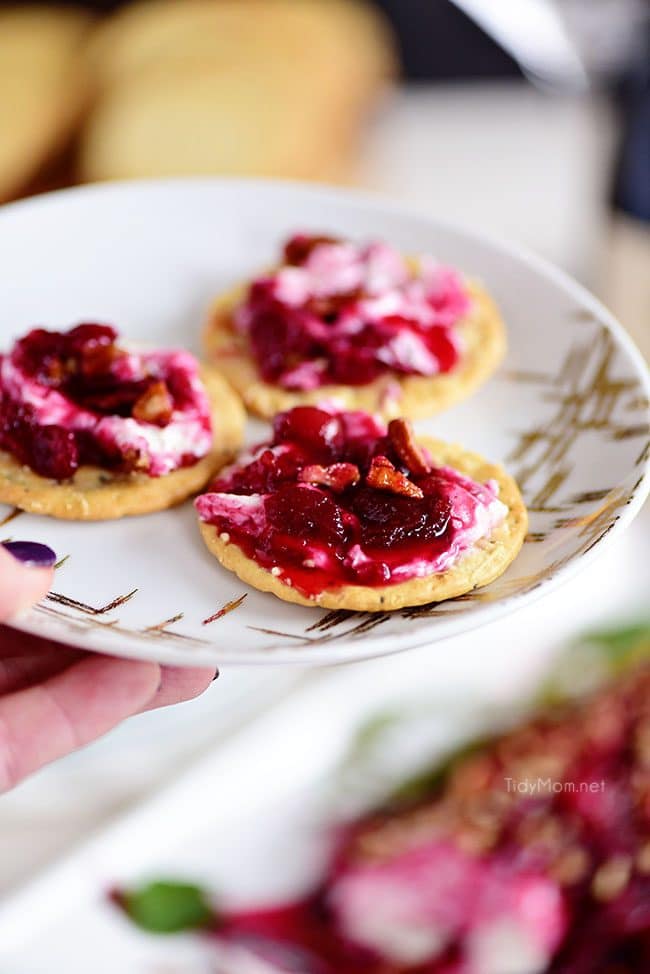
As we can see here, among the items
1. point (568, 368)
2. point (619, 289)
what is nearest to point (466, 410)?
point (568, 368)

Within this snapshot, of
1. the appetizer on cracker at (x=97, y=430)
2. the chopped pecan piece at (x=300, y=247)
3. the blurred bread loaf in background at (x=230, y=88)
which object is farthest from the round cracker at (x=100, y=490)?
the blurred bread loaf in background at (x=230, y=88)

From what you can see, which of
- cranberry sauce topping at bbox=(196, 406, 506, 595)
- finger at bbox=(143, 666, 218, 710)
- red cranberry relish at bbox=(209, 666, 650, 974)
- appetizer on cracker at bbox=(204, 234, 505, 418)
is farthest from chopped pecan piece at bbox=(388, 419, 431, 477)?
red cranberry relish at bbox=(209, 666, 650, 974)

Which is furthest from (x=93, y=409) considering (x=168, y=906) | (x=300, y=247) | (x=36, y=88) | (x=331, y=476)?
(x=36, y=88)

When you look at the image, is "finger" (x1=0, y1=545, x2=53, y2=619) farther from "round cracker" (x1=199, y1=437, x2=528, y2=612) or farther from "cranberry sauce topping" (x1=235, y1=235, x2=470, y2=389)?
"cranberry sauce topping" (x1=235, y1=235, x2=470, y2=389)

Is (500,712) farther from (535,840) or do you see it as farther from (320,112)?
(320,112)

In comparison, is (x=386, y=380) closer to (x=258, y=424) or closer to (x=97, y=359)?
(x=258, y=424)

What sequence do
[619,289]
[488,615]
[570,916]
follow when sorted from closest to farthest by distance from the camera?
1. [488,615]
2. [570,916]
3. [619,289]
